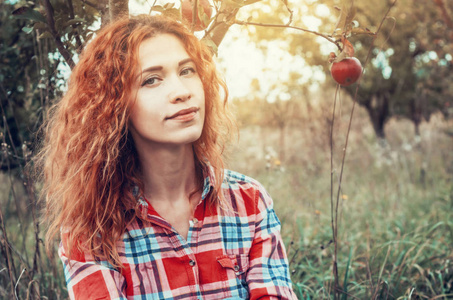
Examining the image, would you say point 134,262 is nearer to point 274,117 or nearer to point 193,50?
point 193,50

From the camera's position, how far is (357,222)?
123 inches

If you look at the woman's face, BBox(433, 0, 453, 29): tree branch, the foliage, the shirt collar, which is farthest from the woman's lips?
the foliage

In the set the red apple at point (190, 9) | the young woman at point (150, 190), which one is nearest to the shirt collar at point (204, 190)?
the young woman at point (150, 190)

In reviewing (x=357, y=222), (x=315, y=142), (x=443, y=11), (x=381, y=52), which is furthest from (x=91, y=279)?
(x=381, y=52)

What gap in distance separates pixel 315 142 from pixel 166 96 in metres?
3.36

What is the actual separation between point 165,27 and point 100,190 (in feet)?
1.96

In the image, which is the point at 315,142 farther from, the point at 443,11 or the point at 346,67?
the point at 346,67

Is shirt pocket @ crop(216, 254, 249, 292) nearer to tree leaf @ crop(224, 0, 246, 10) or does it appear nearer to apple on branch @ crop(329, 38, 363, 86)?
apple on branch @ crop(329, 38, 363, 86)

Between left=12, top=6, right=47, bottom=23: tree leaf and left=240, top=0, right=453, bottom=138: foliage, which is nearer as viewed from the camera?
left=12, top=6, right=47, bottom=23: tree leaf

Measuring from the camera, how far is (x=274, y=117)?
5922 mm

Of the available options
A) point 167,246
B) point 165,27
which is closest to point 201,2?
point 165,27

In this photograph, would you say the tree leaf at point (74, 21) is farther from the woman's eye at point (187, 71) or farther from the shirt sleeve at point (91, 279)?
the shirt sleeve at point (91, 279)

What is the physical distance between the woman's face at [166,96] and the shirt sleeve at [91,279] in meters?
0.42

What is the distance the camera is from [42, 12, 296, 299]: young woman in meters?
1.31
